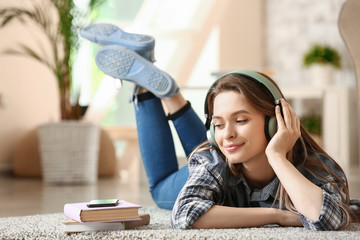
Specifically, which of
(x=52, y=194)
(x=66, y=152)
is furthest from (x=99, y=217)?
(x=66, y=152)

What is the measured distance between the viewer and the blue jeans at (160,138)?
76.9 inches

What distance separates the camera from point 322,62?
5191 mm

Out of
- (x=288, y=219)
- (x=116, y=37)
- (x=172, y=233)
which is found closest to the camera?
(x=172, y=233)

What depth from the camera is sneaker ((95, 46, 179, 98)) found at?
191 centimetres

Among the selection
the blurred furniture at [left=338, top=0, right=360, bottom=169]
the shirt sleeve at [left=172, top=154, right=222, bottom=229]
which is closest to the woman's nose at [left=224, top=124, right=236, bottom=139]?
the shirt sleeve at [left=172, top=154, right=222, bottom=229]

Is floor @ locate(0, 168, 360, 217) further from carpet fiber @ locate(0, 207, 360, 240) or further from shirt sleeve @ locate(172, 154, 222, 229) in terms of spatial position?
shirt sleeve @ locate(172, 154, 222, 229)

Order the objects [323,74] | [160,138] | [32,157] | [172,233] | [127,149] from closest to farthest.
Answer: [172,233]
[160,138]
[32,157]
[127,149]
[323,74]

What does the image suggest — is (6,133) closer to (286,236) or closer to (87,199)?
(87,199)

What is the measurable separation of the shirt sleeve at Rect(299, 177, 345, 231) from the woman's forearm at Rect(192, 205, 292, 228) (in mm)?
79

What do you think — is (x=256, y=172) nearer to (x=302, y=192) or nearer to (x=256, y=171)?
(x=256, y=171)

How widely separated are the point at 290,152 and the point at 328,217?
0.21 meters

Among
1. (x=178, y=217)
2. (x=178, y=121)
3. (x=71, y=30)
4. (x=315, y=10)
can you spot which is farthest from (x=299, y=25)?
(x=178, y=217)

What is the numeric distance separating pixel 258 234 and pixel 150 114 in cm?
77

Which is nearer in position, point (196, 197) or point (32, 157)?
point (196, 197)
